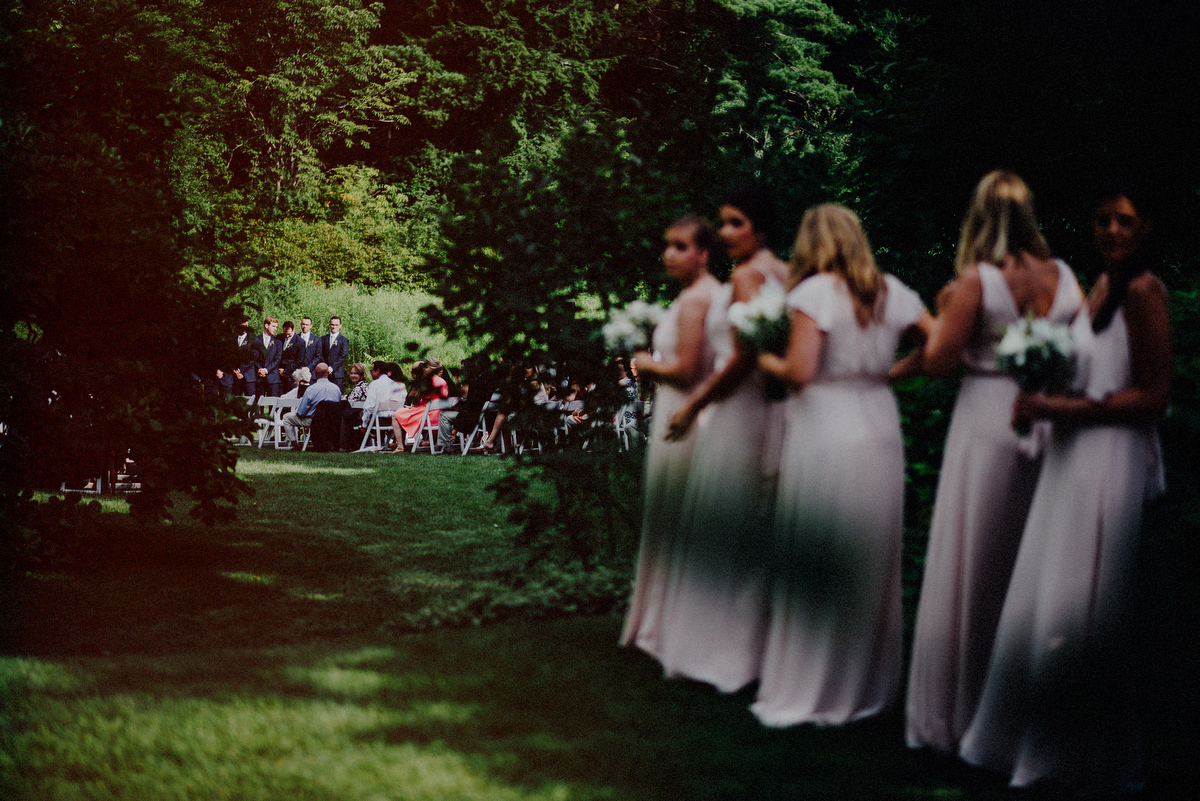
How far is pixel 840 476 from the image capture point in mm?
5027

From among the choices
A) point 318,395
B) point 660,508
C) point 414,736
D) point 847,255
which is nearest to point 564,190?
point 660,508

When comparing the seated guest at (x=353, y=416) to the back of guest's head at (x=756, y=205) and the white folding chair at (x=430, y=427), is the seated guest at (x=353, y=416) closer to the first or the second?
the white folding chair at (x=430, y=427)

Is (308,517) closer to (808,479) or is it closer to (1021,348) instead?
(808,479)

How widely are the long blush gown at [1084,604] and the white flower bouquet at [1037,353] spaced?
205 mm

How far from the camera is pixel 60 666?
6086 mm

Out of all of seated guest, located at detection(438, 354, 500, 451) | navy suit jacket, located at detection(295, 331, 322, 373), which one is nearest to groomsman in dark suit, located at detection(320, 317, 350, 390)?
navy suit jacket, located at detection(295, 331, 322, 373)

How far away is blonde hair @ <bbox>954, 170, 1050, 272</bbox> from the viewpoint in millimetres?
4527

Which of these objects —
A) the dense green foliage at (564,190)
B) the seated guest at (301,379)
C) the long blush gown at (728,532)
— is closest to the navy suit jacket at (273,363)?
the seated guest at (301,379)

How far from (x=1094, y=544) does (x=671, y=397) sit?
237cm

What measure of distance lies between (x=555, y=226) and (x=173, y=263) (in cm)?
301

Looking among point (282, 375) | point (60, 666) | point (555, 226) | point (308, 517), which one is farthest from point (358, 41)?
point (60, 666)

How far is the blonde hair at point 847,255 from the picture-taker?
16.2 ft

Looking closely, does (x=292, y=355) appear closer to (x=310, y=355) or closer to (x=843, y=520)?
(x=310, y=355)

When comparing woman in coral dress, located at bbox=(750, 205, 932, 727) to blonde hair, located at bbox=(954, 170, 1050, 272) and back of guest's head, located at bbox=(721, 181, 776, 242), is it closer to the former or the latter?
blonde hair, located at bbox=(954, 170, 1050, 272)
